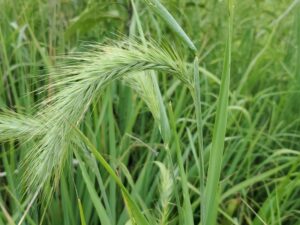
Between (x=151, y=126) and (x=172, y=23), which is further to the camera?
(x=151, y=126)

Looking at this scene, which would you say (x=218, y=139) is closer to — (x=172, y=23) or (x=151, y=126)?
(x=172, y=23)

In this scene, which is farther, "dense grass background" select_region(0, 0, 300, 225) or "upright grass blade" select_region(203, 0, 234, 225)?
"dense grass background" select_region(0, 0, 300, 225)

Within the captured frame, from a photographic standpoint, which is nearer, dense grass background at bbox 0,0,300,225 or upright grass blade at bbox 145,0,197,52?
upright grass blade at bbox 145,0,197,52

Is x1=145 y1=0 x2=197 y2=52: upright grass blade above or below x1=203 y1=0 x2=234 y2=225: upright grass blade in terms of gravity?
above

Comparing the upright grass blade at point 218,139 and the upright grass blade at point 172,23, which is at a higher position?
the upright grass blade at point 172,23

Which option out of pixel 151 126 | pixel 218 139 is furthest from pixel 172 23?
pixel 151 126

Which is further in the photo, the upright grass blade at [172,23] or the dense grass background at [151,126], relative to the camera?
the dense grass background at [151,126]

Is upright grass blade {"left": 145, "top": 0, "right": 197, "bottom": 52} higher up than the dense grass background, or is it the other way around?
upright grass blade {"left": 145, "top": 0, "right": 197, "bottom": 52}

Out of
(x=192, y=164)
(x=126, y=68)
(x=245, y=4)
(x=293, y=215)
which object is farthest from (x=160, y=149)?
(x=245, y=4)
